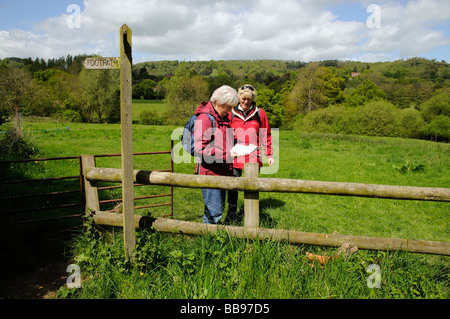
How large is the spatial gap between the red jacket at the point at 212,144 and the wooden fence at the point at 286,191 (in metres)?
0.31

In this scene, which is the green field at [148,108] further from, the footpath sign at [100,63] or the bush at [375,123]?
the footpath sign at [100,63]

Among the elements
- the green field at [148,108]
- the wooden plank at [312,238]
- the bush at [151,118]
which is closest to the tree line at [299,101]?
the bush at [151,118]

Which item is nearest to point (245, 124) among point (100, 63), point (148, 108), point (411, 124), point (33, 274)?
point (100, 63)

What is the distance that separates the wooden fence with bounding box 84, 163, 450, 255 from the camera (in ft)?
9.69

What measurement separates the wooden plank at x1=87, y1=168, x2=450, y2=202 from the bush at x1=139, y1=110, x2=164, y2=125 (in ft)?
120

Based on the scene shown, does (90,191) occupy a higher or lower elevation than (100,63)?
lower

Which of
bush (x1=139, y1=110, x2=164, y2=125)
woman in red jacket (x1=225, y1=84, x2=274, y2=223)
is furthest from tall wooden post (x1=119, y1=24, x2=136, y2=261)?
bush (x1=139, y1=110, x2=164, y2=125)

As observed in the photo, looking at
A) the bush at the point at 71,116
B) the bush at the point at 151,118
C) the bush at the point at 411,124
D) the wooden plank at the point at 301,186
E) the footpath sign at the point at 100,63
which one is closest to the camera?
the footpath sign at the point at 100,63

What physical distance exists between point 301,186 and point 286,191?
0.57ft

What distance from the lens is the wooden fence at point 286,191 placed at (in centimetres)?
295

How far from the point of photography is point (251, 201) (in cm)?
311

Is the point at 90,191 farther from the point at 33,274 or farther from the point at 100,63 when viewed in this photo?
the point at 100,63
